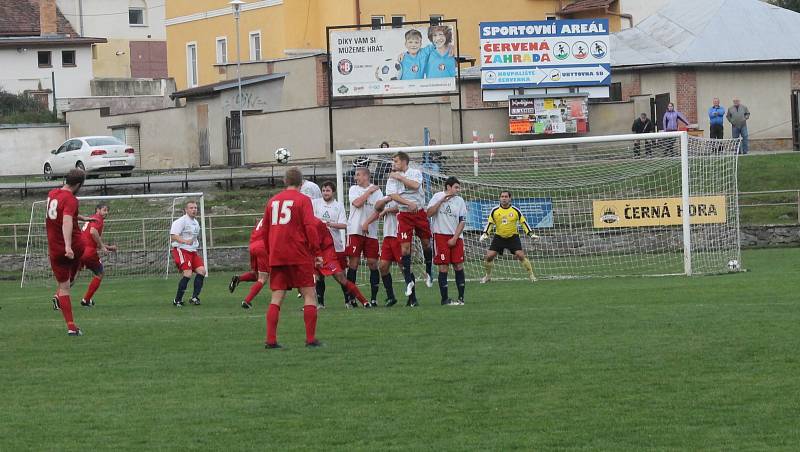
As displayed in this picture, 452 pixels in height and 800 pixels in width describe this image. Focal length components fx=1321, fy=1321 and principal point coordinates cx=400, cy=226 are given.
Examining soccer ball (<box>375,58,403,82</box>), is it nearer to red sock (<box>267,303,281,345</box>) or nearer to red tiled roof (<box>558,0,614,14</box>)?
red tiled roof (<box>558,0,614,14</box>)

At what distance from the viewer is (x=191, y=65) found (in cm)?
7056

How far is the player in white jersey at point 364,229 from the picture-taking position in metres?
18.5

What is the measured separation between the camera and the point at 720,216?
25.7 metres

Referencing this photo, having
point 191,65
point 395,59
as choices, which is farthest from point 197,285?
point 191,65

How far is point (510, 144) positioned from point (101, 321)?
30.2 ft

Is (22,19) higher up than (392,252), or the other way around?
(22,19)

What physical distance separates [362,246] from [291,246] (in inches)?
225

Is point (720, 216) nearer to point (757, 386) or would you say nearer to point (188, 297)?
point (188, 297)

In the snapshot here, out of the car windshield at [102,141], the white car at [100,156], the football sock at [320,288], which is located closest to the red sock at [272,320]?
the football sock at [320,288]

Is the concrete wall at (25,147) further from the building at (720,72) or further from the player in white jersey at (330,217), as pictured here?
the player in white jersey at (330,217)

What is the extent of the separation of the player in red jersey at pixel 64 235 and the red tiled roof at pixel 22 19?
202 ft

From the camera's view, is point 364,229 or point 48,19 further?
point 48,19

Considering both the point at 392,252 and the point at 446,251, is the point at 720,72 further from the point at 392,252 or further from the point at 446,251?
the point at 392,252

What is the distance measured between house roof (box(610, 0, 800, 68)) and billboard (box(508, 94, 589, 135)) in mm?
5717
